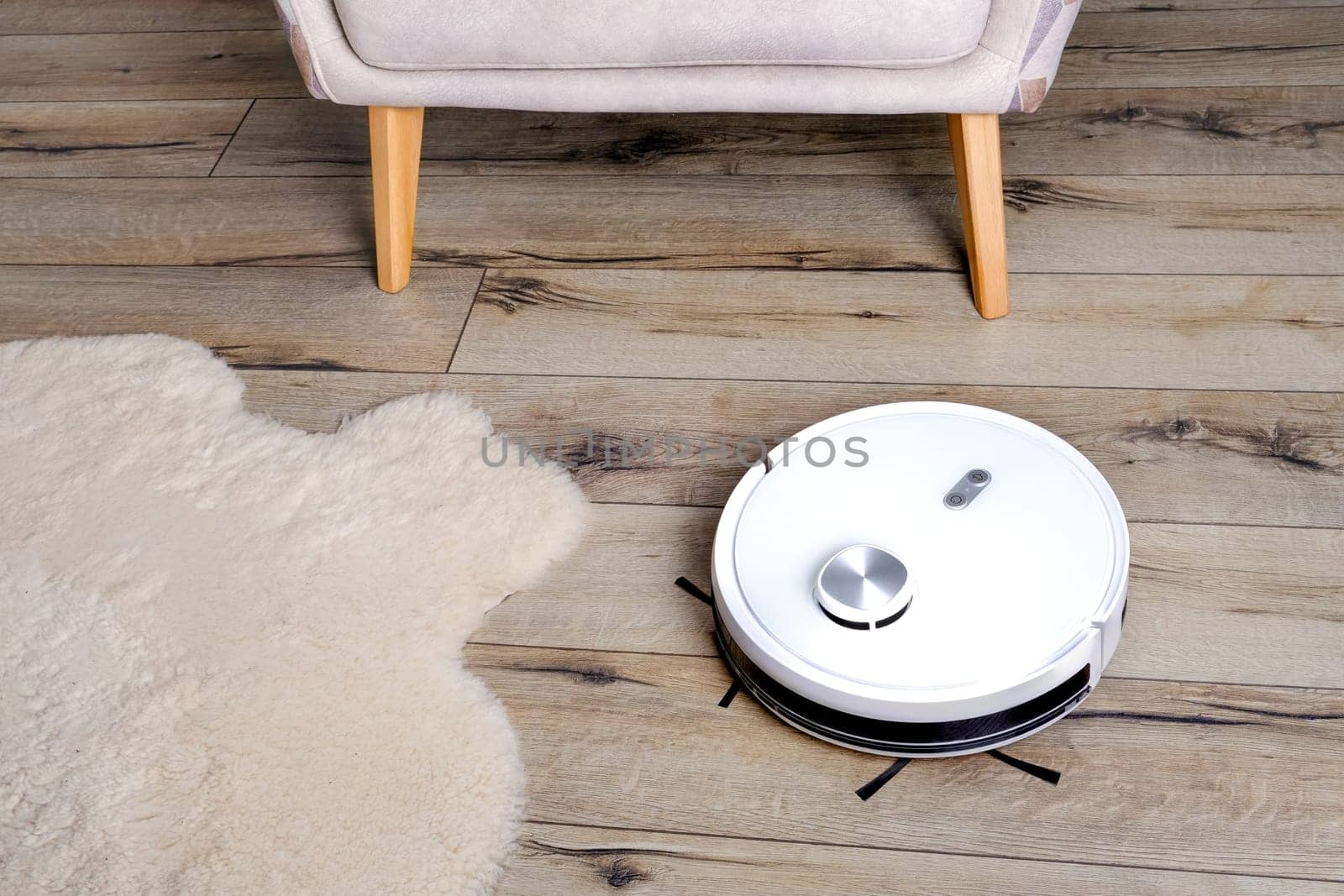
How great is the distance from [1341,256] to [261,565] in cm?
Result: 118

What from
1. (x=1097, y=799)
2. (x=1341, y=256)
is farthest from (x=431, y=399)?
(x=1341, y=256)

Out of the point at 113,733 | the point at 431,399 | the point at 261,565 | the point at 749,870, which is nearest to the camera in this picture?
the point at 749,870

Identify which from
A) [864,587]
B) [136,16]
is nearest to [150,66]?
[136,16]

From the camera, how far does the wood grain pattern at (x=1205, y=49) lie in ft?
4.94

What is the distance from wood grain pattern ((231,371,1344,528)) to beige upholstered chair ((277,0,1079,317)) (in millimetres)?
182

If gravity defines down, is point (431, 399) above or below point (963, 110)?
below

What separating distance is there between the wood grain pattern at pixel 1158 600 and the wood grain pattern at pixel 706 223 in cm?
39

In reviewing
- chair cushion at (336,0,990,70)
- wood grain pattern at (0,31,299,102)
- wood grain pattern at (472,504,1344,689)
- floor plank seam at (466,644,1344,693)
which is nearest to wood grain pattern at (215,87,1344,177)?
wood grain pattern at (0,31,299,102)

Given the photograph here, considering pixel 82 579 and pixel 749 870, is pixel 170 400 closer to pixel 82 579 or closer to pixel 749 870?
pixel 82 579

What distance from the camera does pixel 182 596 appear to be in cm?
104

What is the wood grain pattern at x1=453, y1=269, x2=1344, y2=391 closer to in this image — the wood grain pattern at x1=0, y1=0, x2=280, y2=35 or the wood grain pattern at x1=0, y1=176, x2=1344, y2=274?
the wood grain pattern at x1=0, y1=176, x2=1344, y2=274

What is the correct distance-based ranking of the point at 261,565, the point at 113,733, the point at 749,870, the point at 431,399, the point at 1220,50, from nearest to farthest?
the point at 749,870 → the point at 113,733 → the point at 261,565 → the point at 431,399 → the point at 1220,50

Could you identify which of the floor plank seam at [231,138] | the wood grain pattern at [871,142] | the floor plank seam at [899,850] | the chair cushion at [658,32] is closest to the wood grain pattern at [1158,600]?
the floor plank seam at [899,850]

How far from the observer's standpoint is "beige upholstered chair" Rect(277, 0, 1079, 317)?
40.9 inches
